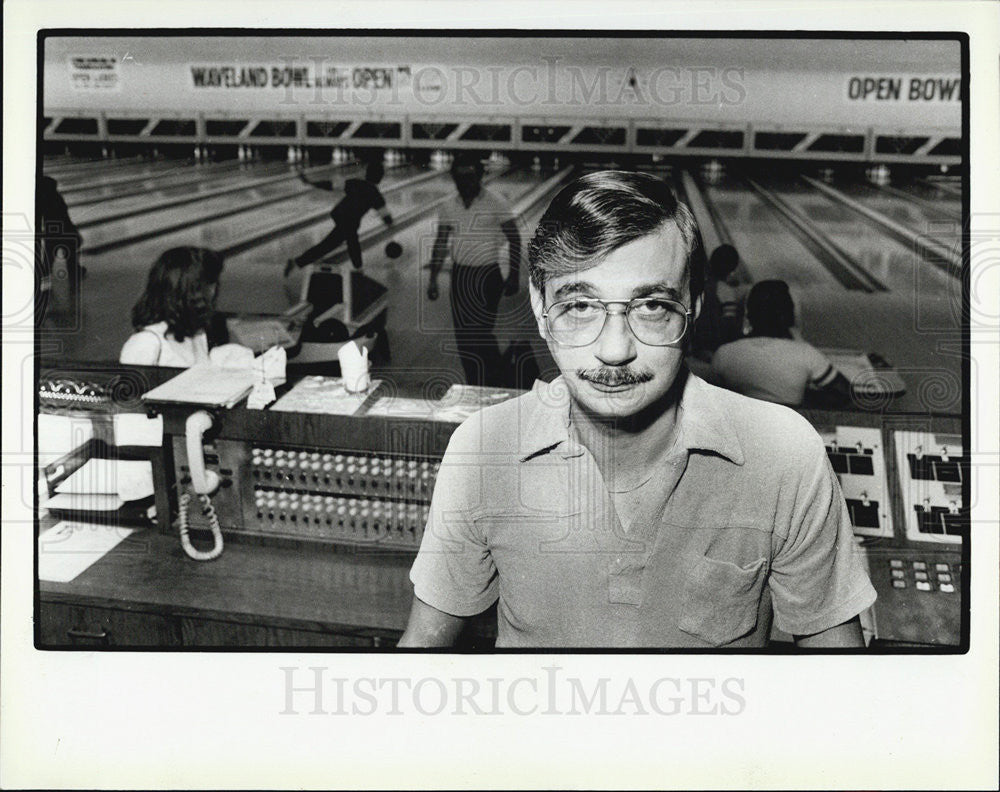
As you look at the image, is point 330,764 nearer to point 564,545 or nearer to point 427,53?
point 564,545

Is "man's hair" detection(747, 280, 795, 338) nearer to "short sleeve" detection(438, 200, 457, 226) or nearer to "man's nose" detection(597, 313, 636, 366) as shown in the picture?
"man's nose" detection(597, 313, 636, 366)

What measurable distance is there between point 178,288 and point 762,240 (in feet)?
5.12

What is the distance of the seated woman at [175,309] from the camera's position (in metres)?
2.88

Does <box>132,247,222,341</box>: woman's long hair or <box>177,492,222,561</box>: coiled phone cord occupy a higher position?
<box>132,247,222,341</box>: woman's long hair

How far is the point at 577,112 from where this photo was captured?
113 inches

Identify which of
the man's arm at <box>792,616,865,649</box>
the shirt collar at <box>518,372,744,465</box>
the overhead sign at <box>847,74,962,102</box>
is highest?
the overhead sign at <box>847,74,962,102</box>

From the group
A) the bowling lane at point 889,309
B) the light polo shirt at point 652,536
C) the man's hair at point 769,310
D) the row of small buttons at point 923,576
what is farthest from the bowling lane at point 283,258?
the row of small buttons at point 923,576

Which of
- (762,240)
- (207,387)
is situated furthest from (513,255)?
(207,387)

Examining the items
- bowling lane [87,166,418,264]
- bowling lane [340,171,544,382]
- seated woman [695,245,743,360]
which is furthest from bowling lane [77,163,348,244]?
seated woman [695,245,743,360]

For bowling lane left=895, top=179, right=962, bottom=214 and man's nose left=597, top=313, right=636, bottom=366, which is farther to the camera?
bowling lane left=895, top=179, right=962, bottom=214

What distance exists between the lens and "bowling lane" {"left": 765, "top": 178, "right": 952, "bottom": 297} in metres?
2.89

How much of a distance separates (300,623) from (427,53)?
5.15 ft

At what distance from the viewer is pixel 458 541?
289cm

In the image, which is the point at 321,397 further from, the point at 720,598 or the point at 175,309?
the point at 720,598
